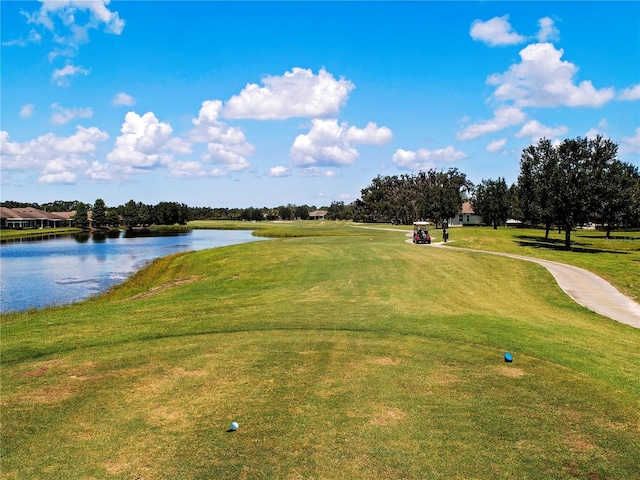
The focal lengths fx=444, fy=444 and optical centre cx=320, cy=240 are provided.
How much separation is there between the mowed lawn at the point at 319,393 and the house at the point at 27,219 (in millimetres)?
156334

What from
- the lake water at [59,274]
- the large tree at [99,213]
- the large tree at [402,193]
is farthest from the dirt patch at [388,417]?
the large tree at [99,213]

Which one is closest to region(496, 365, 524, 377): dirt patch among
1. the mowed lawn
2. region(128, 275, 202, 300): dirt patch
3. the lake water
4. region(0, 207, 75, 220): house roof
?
the mowed lawn

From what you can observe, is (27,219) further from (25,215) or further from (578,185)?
(578,185)

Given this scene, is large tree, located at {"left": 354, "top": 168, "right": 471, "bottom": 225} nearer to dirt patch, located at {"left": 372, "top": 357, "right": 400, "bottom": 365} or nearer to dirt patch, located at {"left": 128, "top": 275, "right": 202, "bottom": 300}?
dirt patch, located at {"left": 128, "top": 275, "right": 202, "bottom": 300}

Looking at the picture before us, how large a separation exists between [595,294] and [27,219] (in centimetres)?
16918

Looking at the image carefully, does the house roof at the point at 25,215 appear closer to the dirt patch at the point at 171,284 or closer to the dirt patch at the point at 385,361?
the dirt patch at the point at 171,284

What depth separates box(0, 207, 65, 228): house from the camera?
14588 centimetres

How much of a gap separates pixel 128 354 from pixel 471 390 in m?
9.12

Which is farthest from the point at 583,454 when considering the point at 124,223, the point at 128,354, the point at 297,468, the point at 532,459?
the point at 124,223

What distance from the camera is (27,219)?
150 meters

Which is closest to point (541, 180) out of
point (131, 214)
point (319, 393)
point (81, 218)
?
point (319, 393)

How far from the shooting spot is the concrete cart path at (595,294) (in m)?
21.1

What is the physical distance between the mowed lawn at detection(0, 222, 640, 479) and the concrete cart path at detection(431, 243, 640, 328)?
6.79 feet

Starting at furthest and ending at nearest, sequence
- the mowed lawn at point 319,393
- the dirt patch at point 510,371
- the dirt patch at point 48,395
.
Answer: the dirt patch at point 510,371 < the dirt patch at point 48,395 < the mowed lawn at point 319,393
